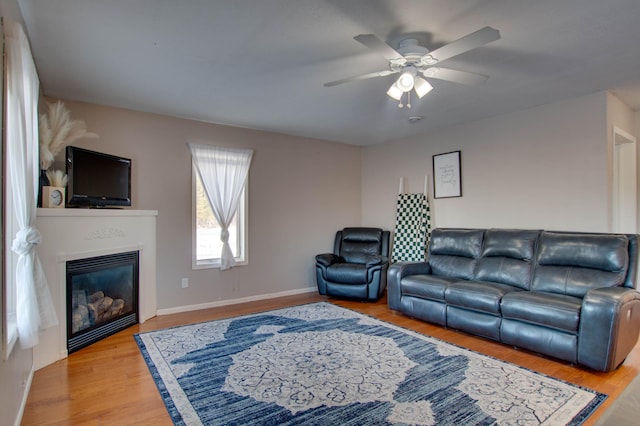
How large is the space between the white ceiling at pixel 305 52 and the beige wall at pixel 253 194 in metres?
0.37

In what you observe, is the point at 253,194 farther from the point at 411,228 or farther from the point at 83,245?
the point at 411,228

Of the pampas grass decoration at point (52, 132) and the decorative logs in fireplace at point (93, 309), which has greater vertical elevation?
the pampas grass decoration at point (52, 132)

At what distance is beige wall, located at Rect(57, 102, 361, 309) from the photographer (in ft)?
13.9

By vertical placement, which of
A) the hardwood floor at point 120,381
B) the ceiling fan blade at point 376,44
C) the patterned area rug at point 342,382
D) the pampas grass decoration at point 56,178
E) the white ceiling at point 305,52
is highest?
the white ceiling at point 305,52

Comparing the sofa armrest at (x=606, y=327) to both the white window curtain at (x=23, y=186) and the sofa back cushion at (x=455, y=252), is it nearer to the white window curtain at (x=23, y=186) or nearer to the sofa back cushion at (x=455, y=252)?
the sofa back cushion at (x=455, y=252)

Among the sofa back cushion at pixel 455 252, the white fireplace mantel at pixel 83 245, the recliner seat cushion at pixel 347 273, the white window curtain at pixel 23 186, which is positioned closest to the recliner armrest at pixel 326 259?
the recliner seat cushion at pixel 347 273

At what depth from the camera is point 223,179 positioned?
4.80 meters

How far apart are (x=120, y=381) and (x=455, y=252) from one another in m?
3.65

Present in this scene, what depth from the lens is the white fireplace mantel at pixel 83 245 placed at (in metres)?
2.93

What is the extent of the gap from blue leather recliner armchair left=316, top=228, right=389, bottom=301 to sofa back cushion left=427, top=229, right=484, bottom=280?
2.65 feet

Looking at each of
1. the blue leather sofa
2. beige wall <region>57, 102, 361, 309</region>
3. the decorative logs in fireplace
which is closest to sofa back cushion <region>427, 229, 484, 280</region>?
the blue leather sofa

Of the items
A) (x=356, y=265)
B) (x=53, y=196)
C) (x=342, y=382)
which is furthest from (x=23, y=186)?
(x=356, y=265)

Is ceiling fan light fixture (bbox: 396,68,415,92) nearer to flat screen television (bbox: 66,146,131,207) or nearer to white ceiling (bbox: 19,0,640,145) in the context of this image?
white ceiling (bbox: 19,0,640,145)

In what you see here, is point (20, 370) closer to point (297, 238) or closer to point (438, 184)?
point (297, 238)
